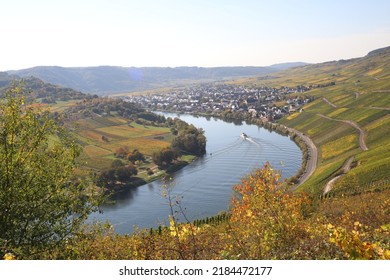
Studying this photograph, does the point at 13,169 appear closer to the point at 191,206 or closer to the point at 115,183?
the point at 191,206

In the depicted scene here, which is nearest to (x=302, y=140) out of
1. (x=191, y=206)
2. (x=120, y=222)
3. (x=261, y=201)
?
(x=191, y=206)

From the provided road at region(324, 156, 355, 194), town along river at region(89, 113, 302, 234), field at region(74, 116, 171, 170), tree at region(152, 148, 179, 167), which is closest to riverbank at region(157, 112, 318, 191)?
town along river at region(89, 113, 302, 234)

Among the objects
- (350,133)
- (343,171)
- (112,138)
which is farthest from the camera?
(112,138)

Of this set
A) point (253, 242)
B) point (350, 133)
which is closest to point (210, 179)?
point (350, 133)

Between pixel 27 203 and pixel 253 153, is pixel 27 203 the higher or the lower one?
the higher one

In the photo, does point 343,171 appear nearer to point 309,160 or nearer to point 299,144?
point 309,160

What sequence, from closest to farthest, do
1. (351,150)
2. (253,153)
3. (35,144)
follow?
1. (35,144)
2. (351,150)
3. (253,153)
